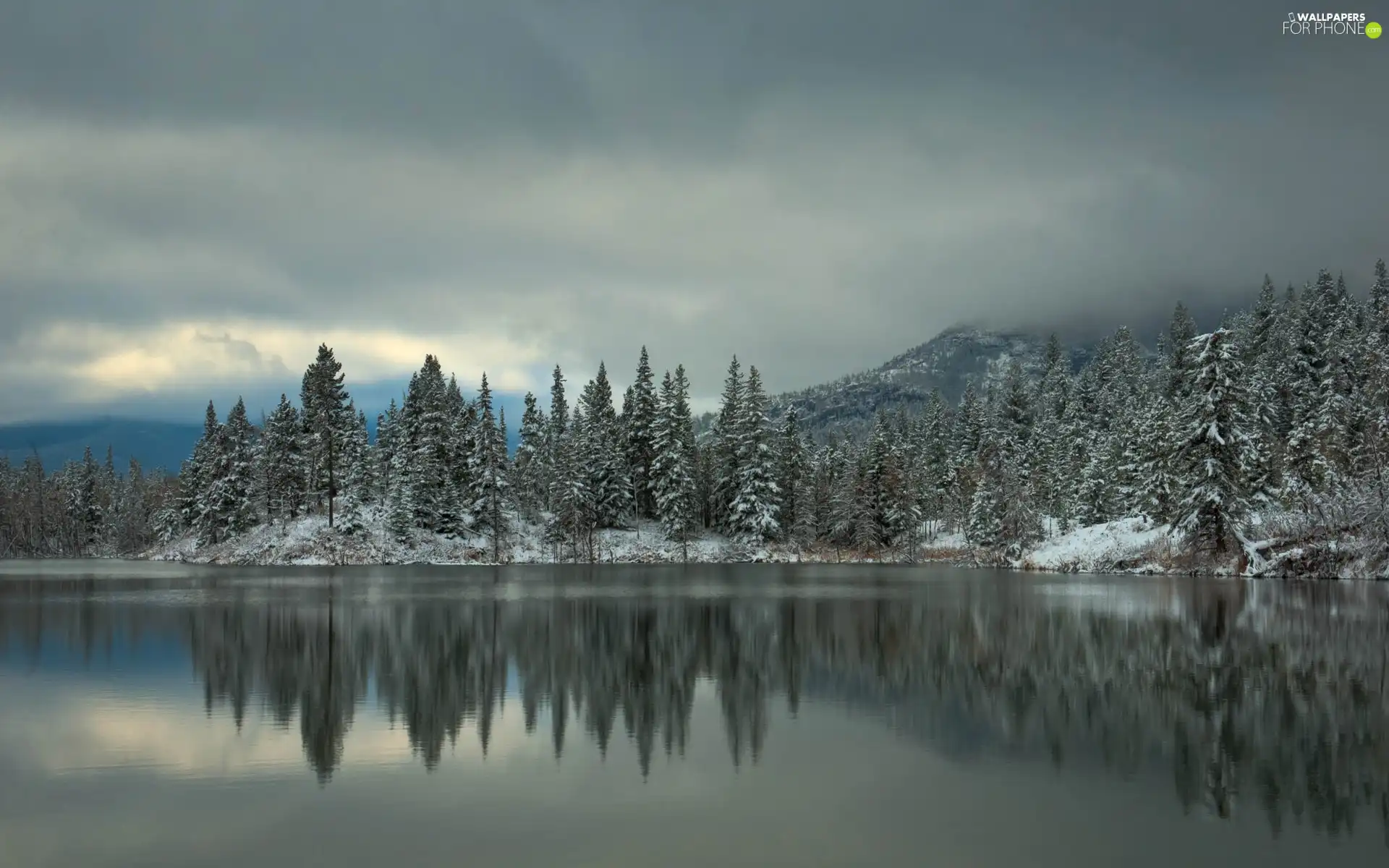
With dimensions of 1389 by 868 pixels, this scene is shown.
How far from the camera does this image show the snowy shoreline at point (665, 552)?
2904 inches

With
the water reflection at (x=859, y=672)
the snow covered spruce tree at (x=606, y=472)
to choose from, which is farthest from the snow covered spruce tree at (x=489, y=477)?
the water reflection at (x=859, y=672)

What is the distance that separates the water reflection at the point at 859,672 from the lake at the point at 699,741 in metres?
0.14

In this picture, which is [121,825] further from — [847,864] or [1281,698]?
[1281,698]

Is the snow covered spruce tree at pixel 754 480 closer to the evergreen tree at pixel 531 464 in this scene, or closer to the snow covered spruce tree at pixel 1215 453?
the evergreen tree at pixel 531 464

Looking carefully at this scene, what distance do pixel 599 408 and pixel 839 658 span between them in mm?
82040

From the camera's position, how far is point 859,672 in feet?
86.4

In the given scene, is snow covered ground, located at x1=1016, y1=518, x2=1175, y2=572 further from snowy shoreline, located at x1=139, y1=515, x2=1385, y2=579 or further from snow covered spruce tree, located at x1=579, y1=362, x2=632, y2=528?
snow covered spruce tree, located at x1=579, y1=362, x2=632, y2=528

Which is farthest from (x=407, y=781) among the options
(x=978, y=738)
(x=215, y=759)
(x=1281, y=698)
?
(x=1281, y=698)

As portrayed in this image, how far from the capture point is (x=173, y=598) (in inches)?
1945

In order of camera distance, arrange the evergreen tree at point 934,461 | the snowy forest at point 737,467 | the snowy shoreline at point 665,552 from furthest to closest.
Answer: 1. the evergreen tree at point 934,461
2. the snowy forest at point 737,467
3. the snowy shoreline at point 665,552

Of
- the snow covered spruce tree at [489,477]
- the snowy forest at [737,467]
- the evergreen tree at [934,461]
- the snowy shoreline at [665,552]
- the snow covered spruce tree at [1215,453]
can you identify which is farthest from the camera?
the evergreen tree at [934,461]

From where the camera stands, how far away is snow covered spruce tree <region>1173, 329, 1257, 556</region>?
62781 millimetres

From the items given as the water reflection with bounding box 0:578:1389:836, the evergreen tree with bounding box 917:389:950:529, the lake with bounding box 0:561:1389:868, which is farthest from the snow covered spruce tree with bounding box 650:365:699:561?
the lake with bounding box 0:561:1389:868

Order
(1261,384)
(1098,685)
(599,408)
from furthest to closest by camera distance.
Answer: (599,408)
(1261,384)
(1098,685)
